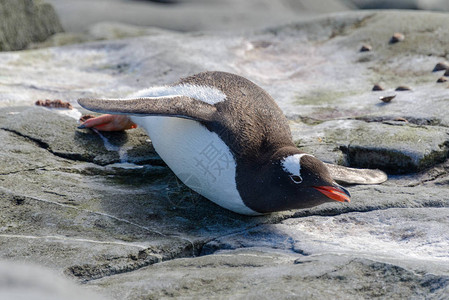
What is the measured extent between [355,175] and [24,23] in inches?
261

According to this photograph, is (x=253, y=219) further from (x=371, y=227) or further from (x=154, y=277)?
(x=154, y=277)

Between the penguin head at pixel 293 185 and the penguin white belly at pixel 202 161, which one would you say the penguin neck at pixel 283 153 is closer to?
the penguin head at pixel 293 185

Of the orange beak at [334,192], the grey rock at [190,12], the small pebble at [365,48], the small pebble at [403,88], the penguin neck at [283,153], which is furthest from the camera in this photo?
the grey rock at [190,12]

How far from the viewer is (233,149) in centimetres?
404

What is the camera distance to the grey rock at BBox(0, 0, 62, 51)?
9062 millimetres

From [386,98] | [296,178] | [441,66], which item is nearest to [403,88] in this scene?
[386,98]

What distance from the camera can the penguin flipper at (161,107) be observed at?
13.5 feet

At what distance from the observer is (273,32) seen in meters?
8.48

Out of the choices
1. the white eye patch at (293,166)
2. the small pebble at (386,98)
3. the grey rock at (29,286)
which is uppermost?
the grey rock at (29,286)

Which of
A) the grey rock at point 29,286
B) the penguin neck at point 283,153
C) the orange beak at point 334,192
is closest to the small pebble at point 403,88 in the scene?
the penguin neck at point 283,153

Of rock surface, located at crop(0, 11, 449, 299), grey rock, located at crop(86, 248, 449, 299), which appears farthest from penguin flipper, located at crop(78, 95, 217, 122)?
grey rock, located at crop(86, 248, 449, 299)

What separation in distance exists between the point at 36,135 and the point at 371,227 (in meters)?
2.56

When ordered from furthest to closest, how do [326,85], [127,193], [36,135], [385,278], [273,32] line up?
1. [273,32]
2. [326,85]
3. [36,135]
4. [127,193]
5. [385,278]

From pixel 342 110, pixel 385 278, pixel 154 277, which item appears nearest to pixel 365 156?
pixel 342 110
